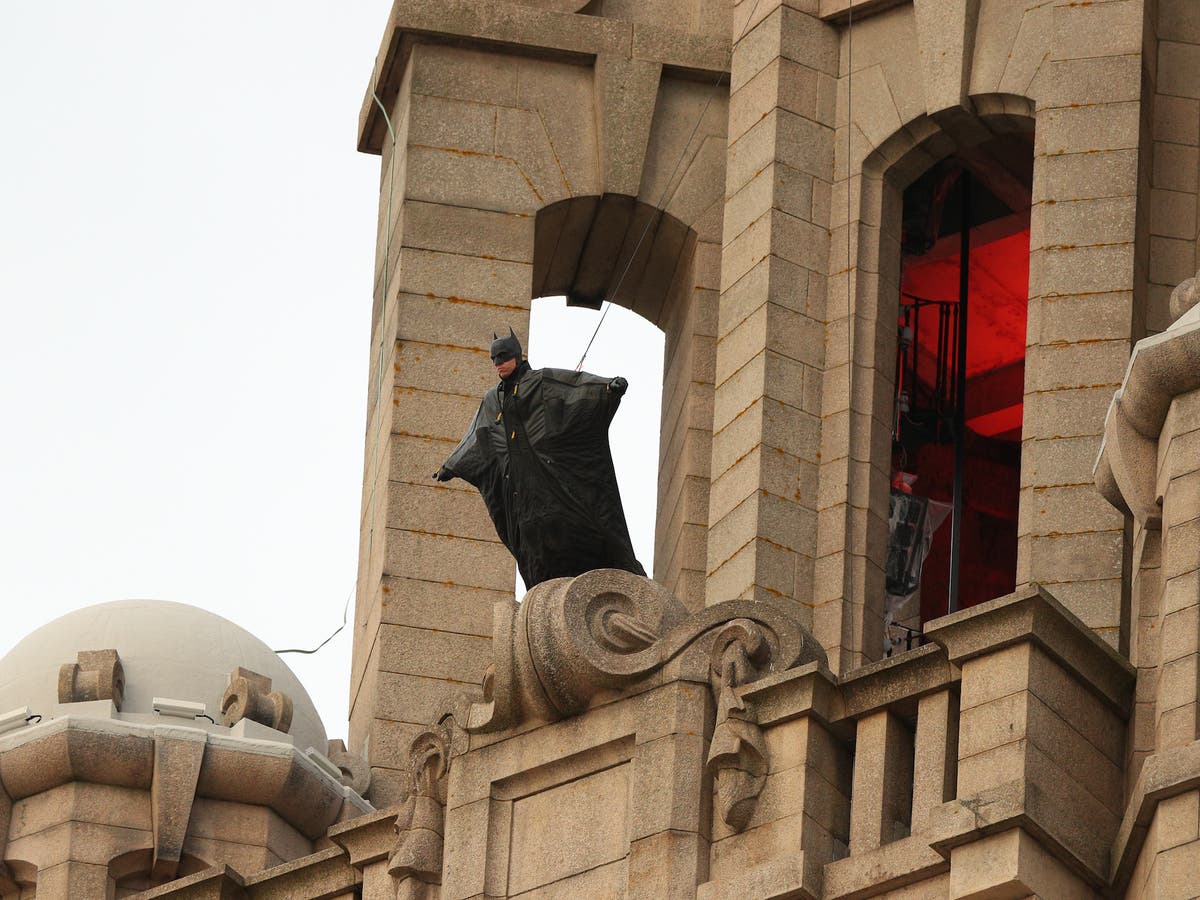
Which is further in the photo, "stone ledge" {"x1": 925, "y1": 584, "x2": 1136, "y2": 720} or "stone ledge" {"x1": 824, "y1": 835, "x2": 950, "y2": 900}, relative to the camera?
"stone ledge" {"x1": 824, "y1": 835, "x2": 950, "y2": 900}

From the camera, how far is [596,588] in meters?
29.0

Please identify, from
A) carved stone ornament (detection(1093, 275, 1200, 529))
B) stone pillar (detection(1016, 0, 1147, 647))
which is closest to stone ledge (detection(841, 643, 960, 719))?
carved stone ornament (detection(1093, 275, 1200, 529))

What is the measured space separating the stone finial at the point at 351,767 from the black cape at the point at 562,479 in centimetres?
478

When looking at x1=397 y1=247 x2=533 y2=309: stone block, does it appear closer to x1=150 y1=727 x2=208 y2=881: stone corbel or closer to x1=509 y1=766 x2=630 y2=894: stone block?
x1=150 y1=727 x2=208 y2=881: stone corbel

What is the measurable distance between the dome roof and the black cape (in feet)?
15.0

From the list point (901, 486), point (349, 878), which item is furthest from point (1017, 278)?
point (349, 878)

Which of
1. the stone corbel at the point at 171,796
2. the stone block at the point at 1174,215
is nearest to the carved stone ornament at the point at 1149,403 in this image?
the stone block at the point at 1174,215

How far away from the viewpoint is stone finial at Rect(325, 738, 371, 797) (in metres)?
35.6

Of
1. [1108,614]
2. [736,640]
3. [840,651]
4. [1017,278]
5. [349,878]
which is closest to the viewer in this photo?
[736,640]

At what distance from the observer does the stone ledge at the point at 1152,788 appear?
25.0 meters

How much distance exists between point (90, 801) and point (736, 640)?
295 inches

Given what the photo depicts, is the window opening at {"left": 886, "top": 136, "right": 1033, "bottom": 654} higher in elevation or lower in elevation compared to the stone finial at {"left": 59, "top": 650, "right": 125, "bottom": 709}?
higher

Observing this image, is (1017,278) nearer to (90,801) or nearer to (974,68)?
(974,68)

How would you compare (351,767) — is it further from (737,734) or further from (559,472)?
(737,734)
